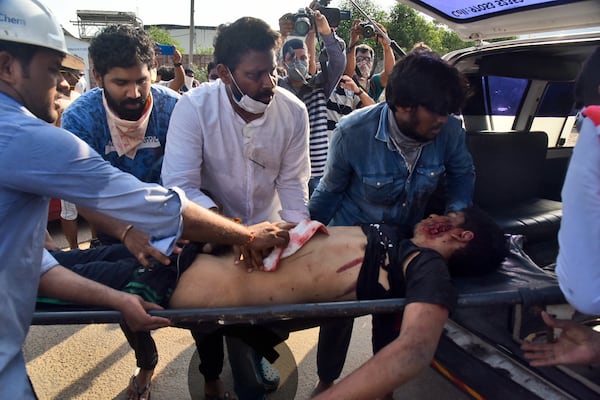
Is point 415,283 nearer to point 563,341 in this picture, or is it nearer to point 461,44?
point 563,341

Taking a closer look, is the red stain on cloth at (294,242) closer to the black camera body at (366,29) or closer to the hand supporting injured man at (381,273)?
the hand supporting injured man at (381,273)

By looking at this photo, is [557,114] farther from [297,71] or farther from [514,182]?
[297,71]

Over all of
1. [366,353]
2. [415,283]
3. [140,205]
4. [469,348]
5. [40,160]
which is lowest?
[366,353]

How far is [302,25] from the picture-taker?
3.47 m

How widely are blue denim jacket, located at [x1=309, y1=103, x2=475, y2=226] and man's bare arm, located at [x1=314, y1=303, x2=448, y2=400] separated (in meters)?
0.72

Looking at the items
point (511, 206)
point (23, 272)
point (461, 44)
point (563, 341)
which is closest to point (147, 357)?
point (23, 272)

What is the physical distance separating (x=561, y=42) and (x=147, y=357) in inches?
126

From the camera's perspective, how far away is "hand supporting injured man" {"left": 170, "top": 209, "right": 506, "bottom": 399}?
58.3 inches

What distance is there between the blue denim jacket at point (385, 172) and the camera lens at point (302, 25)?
1.63 metres

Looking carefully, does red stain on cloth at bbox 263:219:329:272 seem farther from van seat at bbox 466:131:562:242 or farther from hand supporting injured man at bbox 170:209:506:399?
van seat at bbox 466:131:562:242

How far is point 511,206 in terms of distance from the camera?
3.79 metres

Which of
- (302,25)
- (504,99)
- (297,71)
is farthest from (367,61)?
(297,71)

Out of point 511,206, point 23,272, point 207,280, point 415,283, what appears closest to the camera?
point 23,272

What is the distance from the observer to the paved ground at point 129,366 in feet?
7.95
